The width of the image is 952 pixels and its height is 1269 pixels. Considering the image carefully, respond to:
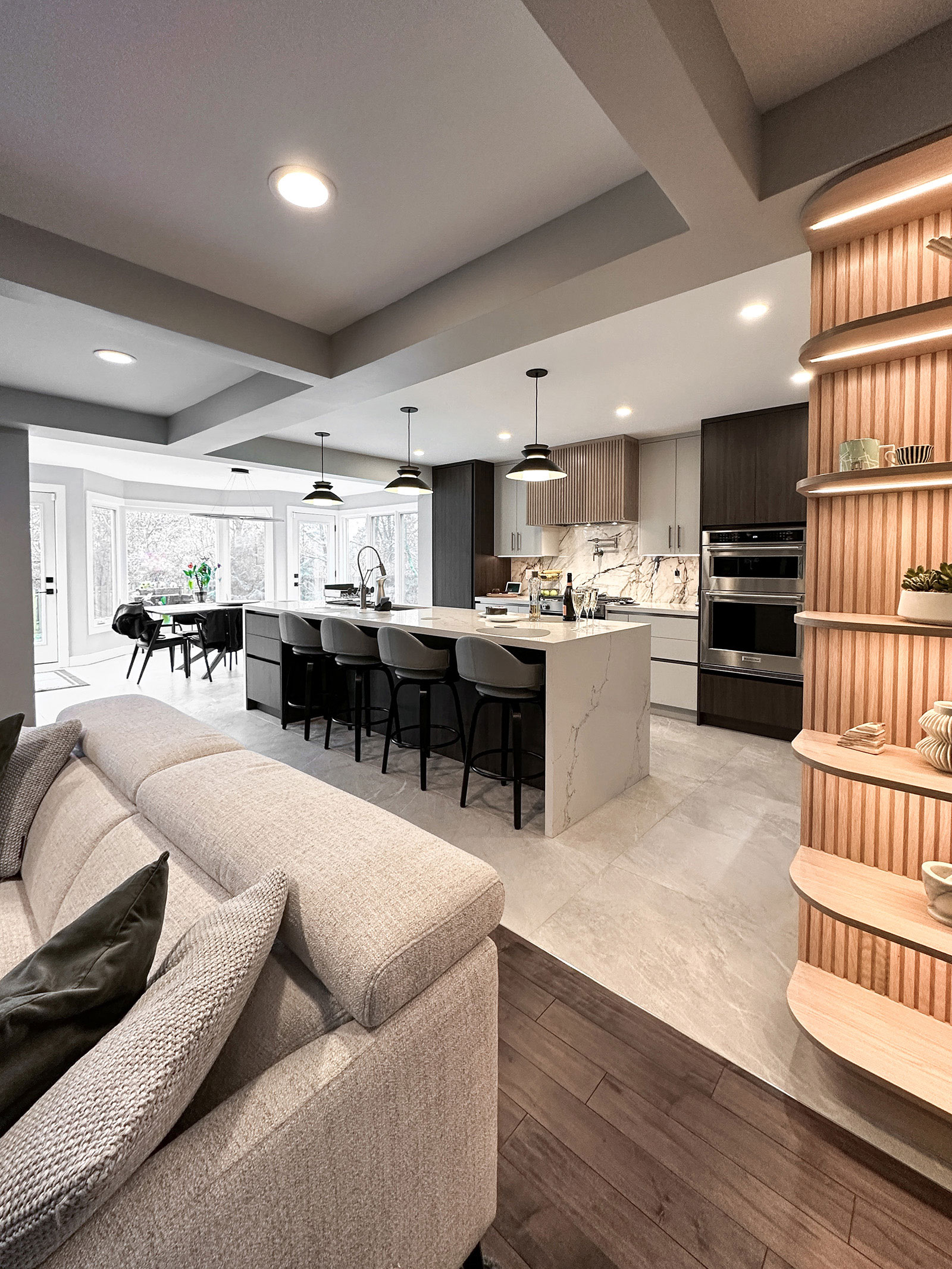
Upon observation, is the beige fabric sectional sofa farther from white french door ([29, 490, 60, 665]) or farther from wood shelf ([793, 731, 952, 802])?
white french door ([29, 490, 60, 665])

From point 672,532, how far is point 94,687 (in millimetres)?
6304

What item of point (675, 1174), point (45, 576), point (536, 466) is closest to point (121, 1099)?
point (675, 1174)

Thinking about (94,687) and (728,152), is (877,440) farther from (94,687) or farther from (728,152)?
(94,687)

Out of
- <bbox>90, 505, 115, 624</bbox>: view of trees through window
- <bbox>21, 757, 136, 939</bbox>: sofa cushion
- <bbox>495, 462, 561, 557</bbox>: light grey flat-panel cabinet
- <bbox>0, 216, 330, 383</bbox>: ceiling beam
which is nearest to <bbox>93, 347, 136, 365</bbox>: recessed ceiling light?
<bbox>0, 216, 330, 383</bbox>: ceiling beam

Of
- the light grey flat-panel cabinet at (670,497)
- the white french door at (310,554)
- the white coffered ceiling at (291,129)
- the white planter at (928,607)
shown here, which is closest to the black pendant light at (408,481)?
the white coffered ceiling at (291,129)

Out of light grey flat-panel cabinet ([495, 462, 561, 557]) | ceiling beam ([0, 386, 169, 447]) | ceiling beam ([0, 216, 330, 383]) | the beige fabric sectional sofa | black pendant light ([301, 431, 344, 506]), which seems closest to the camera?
the beige fabric sectional sofa

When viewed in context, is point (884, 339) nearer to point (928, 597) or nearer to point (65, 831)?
point (928, 597)

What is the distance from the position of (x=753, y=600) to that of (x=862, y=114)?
351 centimetres

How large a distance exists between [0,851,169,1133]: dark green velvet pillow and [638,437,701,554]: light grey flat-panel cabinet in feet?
16.4

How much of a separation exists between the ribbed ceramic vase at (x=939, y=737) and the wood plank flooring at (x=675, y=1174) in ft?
2.91

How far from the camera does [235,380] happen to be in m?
3.91

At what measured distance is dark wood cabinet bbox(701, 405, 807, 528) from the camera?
4.38m

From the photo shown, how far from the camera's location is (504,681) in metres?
2.86

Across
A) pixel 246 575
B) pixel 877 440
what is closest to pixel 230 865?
pixel 877 440
